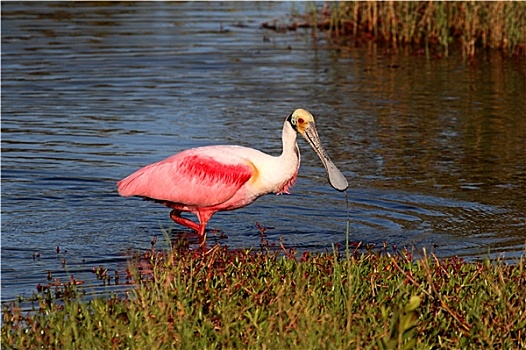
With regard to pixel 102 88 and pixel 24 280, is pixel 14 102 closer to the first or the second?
pixel 102 88

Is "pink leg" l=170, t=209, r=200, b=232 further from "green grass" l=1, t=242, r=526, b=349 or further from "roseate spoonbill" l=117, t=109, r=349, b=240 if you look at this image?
"green grass" l=1, t=242, r=526, b=349

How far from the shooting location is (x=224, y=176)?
7848 millimetres

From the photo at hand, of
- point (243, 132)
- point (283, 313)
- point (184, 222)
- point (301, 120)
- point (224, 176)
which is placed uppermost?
point (301, 120)

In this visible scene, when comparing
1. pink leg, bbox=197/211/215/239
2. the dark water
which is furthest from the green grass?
pink leg, bbox=197/211/215/239

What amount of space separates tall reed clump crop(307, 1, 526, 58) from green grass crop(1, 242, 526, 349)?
1069cm

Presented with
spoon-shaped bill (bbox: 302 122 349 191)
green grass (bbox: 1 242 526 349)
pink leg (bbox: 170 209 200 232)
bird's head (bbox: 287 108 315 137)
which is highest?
bird's head (bbox: 287 108 315 137)

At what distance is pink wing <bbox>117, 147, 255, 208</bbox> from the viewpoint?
792cm

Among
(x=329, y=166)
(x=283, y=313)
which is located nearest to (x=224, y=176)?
(x=329, y=166)

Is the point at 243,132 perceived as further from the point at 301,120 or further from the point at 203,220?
the point at 301,120

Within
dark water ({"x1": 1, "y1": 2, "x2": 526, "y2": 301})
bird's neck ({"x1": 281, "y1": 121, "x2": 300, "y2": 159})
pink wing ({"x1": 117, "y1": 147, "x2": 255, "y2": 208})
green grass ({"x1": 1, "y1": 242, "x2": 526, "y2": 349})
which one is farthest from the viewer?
dark water ({"x1": 1, "y1": 2, "x2": 526, "y2": 301})

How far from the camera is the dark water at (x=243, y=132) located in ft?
26.9

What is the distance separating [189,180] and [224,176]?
1.03 ft

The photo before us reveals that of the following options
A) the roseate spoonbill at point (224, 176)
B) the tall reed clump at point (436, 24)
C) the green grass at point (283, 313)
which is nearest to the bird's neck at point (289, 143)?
the roseate spoonbill at point (224, 176)

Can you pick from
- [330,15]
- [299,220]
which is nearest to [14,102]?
[299,220]
